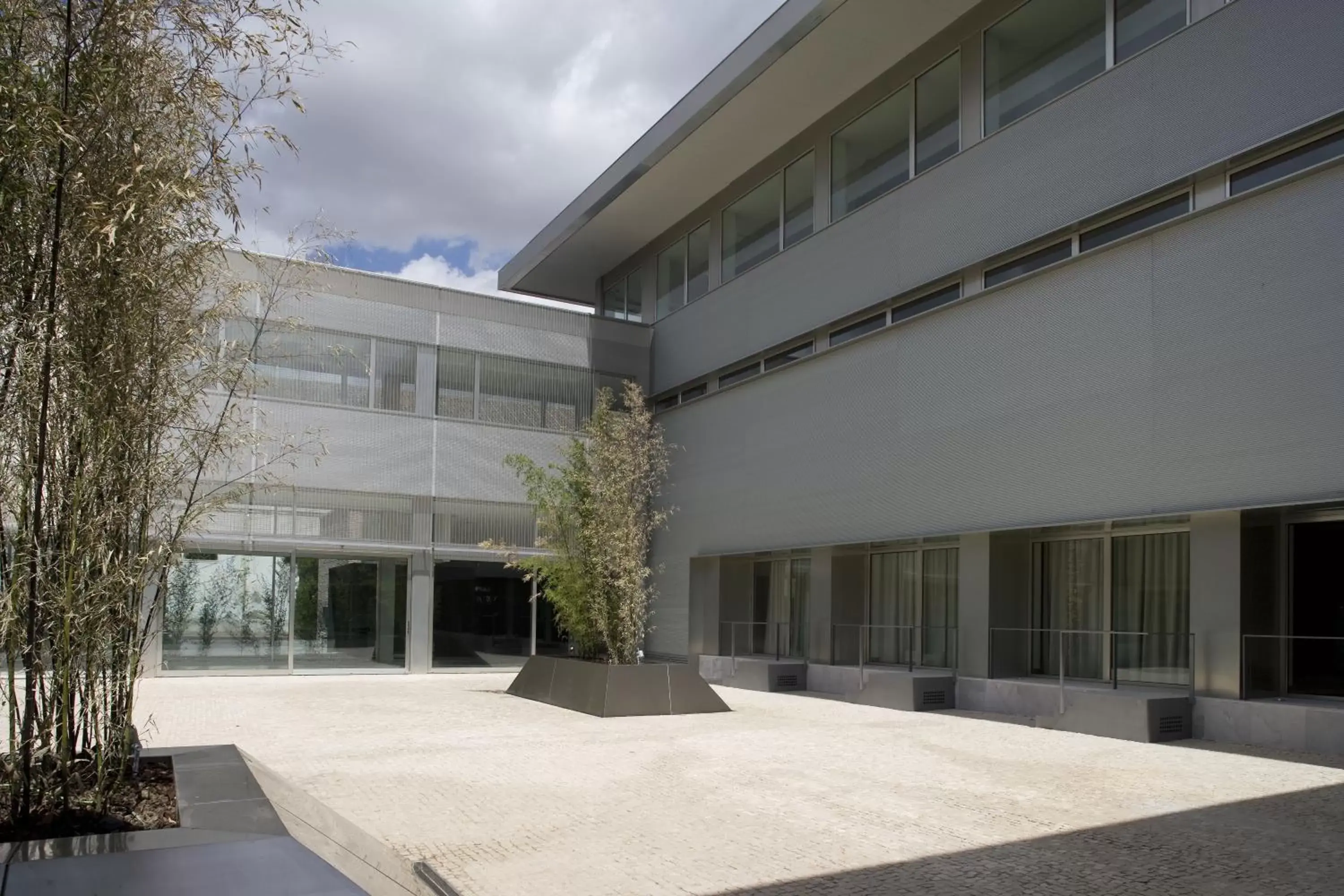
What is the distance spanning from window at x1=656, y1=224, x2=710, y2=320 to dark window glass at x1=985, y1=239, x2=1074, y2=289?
7.76m

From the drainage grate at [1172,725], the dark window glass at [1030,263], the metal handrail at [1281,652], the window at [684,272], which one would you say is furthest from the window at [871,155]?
the drainage grate at [1172,725]

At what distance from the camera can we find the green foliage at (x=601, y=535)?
1408 cm

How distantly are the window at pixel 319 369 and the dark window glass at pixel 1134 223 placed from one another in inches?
489

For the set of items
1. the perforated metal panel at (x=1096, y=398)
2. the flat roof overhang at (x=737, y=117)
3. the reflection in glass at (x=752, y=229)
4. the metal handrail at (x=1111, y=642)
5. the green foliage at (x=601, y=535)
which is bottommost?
the metal handrail at (x=1111, y=642)

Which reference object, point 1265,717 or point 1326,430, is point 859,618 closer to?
point 1265,717

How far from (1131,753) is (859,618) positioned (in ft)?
25.2

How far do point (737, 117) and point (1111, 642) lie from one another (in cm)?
1003

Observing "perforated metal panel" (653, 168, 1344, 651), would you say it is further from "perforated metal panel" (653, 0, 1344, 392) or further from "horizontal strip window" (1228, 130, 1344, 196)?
"perforated metal panel" (653, 0, 1344, 392)

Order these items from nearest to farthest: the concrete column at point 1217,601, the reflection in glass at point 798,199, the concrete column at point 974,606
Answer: the concrete column at point 1217,601, the concrete column at point 974,606, the reflection in glass at point 798,199

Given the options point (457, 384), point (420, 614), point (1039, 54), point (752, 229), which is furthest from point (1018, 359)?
point (420, 614)

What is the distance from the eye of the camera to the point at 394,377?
2095 cm

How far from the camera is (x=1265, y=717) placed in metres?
10.8

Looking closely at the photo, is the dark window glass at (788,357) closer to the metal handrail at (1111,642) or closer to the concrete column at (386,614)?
the metal handrail at (1111,642)

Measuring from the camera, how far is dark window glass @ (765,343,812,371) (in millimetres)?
18297
